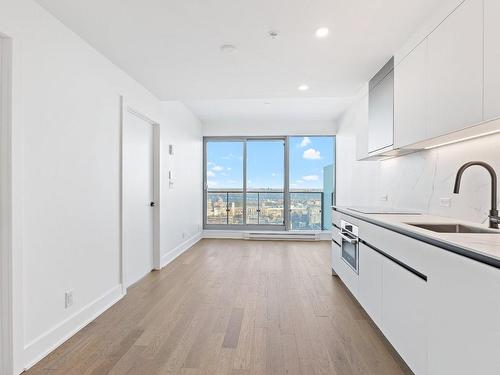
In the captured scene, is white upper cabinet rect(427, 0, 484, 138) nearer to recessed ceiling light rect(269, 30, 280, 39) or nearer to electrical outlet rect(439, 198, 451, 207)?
electrical outlet rect(439, 198, 451, 207)

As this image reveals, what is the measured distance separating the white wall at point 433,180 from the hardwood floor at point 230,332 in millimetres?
1173

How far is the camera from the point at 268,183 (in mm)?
6676

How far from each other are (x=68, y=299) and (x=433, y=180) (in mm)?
3272

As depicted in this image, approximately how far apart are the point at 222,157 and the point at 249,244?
2189 millimetres

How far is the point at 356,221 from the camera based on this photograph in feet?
9.03

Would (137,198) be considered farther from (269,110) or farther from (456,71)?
(456,71)

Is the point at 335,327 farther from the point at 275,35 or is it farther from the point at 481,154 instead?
the point at 275,35

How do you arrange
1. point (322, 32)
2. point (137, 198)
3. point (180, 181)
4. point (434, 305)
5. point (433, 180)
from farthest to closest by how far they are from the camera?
point (180, 181), point (137, 198), point (433, 180), point (322, 32), point (434, 305)

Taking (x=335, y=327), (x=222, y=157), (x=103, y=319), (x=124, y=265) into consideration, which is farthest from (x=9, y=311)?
(x=222, y=157)

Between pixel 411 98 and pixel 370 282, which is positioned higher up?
pixel 411 98

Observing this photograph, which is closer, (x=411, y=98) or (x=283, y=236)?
(x=411, y=98)

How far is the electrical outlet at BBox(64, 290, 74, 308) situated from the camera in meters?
2.27

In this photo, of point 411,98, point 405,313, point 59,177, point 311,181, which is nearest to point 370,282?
point 405,313

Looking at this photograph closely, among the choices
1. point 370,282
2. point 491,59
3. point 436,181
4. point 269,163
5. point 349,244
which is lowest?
point 370,282
